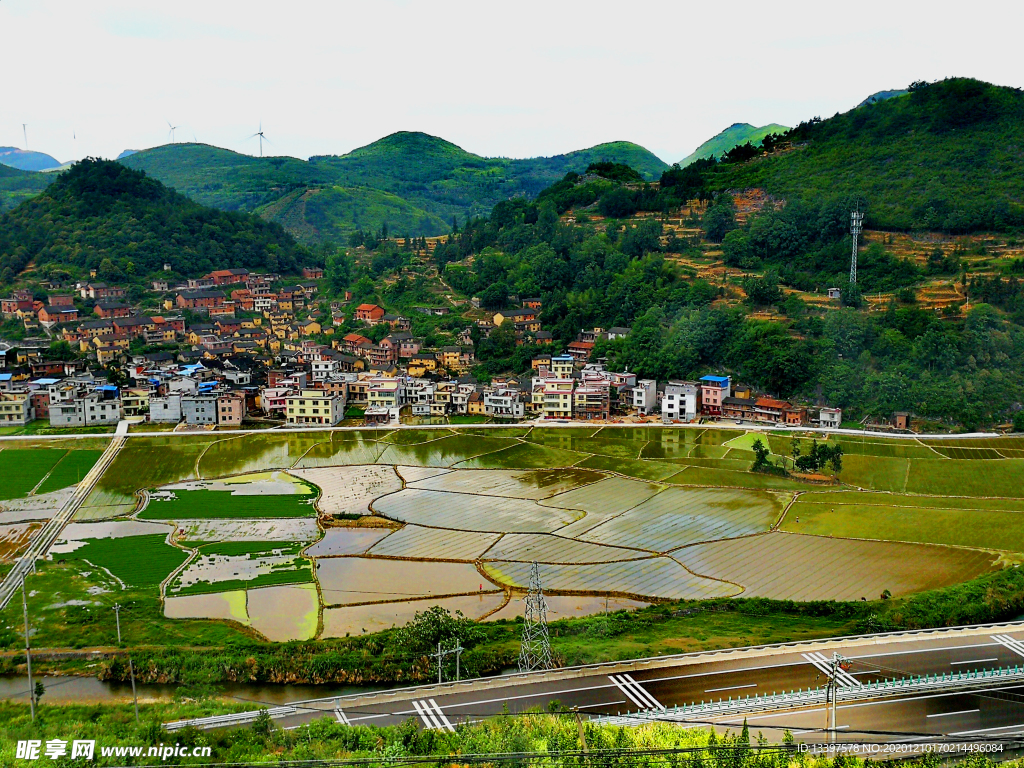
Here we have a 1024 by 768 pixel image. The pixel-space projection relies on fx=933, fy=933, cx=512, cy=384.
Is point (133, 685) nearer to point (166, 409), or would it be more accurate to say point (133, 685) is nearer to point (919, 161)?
point (166, 409)

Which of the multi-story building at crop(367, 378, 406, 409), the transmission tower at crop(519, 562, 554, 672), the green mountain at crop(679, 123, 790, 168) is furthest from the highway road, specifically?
the green mountain at crop(679, 123, 790, 168)

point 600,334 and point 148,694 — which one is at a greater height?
point 600,334

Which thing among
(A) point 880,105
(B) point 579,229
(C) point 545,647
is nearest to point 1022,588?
(C) point 545,647

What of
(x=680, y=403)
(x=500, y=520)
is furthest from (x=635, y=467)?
→ (x=680, y=403)

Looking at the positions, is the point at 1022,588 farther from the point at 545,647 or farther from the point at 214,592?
the point at 214,592

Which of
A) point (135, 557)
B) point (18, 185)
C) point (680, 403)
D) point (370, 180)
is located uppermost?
point (370, 180)
